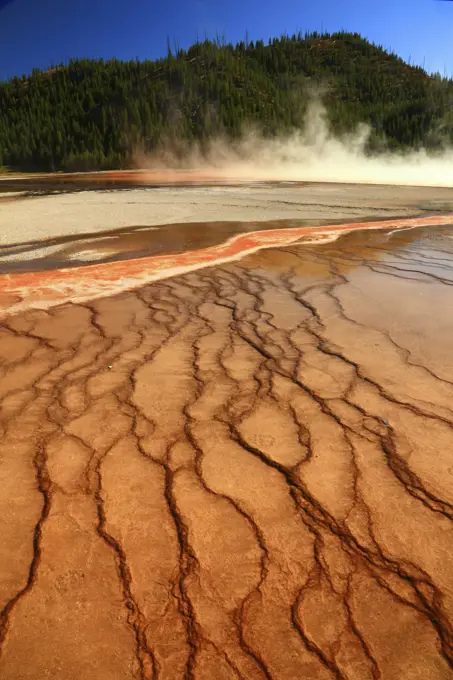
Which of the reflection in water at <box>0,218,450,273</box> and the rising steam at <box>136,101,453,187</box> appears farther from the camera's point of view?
the rising steam at <box>136,101,453,187</box>

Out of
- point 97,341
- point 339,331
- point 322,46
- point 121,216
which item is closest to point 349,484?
point 339,331

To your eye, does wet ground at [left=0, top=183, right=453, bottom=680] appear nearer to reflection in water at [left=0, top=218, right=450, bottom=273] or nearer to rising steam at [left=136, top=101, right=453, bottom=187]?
reflection in water at [left=0, top=218, right=450, bottom=273]

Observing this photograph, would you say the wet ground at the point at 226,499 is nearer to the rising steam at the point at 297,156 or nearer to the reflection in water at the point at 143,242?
the reflection in water at the point at 143,242

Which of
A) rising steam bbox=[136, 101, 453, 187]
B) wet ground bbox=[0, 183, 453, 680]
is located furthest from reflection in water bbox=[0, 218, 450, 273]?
rising steam bbox=[136, 101, 453, 187]

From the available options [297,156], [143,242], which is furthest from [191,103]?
[143,242]

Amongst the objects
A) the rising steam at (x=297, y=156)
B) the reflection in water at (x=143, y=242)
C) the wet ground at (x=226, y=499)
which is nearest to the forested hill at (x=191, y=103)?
the rising steam at (x=297, y=156)

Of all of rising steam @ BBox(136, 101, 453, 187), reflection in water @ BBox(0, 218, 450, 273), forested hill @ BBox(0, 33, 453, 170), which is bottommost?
reflection in water @ BBox(0, 218, 450, 273)
